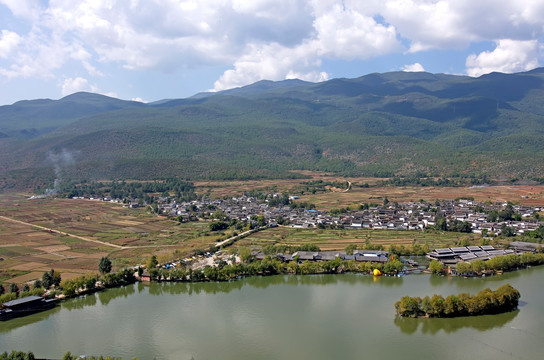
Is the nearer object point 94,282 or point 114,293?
point 114,293

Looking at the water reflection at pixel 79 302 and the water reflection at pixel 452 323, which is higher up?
the water reflection at pixel 79 302

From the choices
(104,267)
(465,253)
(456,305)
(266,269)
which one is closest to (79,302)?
(104,267)

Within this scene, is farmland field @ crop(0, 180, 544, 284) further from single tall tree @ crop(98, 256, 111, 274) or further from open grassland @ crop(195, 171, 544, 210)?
single tall tree @ crop(98, 256, 111, 274)

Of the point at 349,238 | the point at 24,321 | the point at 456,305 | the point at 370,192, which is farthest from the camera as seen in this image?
the point at 370,192

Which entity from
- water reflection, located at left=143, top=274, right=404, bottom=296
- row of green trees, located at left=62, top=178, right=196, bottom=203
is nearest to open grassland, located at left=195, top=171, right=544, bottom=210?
row of green trees, located at left=62, top=178, right=196, bottom=203

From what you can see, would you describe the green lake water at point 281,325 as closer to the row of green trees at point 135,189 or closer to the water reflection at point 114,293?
the water reflection at point 114,293

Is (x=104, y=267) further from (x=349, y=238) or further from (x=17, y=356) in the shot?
(x=349, y=238)

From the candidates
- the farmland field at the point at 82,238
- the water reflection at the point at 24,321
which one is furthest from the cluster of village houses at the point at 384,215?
the water reflection at the point at 24,321
